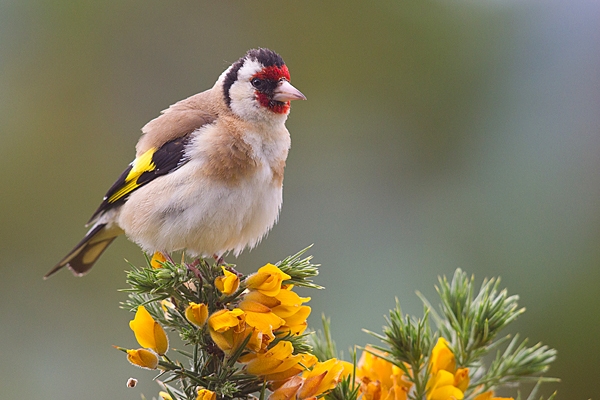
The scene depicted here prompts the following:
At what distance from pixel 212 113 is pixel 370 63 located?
1362mm

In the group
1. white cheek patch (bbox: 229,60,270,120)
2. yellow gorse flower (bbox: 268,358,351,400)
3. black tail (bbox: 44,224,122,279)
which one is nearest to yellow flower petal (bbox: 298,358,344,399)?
yellow gorse flower (bbox: 268,358,351,400)

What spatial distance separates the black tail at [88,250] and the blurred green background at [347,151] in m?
0.66

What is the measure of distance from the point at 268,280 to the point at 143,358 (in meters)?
0.19

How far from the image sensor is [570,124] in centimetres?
275

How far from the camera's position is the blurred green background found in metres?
2.47

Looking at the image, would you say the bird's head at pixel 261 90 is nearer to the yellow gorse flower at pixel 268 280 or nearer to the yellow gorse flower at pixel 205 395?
the yellow gorse flower at pixel 268 280

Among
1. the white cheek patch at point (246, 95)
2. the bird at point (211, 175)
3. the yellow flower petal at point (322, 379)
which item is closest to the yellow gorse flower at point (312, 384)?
the yellow flower petal at point (322, 379)

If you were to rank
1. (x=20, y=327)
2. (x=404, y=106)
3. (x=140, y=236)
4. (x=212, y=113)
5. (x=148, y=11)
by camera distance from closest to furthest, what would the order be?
(x=140, y=236) < (x=212, y=113) < (x=20, y=327) < (x=404, y=106) < (x=148, y=11)

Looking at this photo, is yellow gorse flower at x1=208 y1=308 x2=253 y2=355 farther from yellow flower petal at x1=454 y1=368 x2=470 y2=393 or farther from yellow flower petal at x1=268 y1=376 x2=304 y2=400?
yellow flower petal at x1=454 y1=368 x2=470 y2=393

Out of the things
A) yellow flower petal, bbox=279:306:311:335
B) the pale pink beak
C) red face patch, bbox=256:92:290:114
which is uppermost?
the pale pink beak

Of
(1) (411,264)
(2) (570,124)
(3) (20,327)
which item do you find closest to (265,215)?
(1) (411,264)

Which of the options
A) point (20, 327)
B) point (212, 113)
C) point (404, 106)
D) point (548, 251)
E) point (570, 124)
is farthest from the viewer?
point (404, 106)

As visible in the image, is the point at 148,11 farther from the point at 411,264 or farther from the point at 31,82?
the point at 411,264

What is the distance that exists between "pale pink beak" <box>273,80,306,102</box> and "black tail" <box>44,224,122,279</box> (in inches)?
25.2
